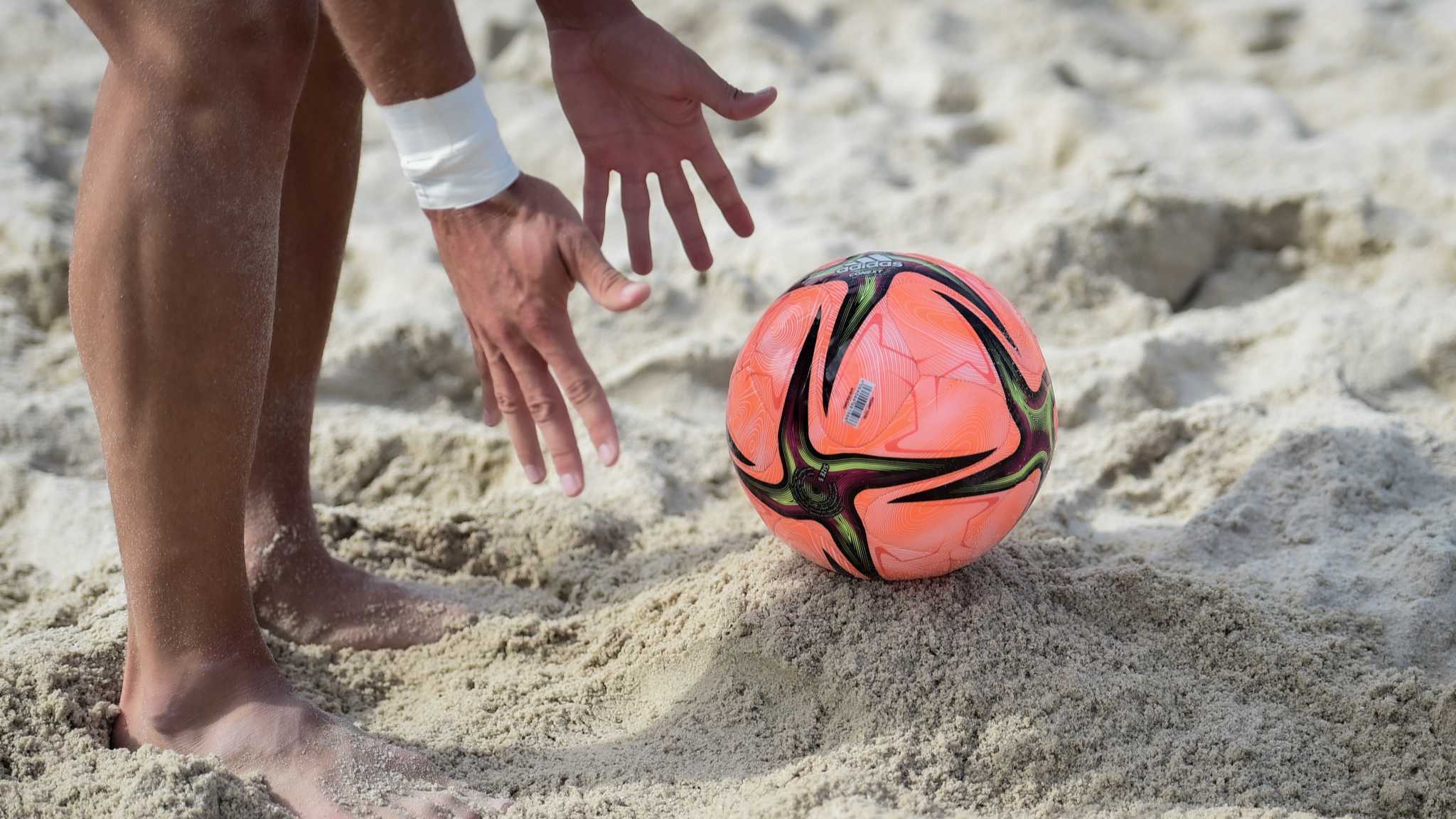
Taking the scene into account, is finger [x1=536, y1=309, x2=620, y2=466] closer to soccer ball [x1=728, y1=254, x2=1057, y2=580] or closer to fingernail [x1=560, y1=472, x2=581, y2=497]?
fingernail [x1=560, y1=472, x2=581, y2=497]

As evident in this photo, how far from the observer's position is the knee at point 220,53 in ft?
5.70

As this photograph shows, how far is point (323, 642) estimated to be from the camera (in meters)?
2.47

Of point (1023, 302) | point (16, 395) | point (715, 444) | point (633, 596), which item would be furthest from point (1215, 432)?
point (16, 395)

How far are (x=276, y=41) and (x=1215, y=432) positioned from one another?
2335 mm

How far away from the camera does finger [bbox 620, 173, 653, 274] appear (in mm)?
2426

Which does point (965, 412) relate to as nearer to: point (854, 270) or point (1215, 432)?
point (854, 270)

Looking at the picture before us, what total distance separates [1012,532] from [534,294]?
1395 mm

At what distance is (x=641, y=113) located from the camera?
2355 millimetres

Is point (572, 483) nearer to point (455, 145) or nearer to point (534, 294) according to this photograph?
point (534, 294)

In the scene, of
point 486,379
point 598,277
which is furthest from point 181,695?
point 598,277

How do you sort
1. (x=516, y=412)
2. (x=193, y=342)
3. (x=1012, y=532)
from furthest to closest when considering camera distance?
(x=1012, y=532) → (x=516, y=412) → (x=193, y=342)

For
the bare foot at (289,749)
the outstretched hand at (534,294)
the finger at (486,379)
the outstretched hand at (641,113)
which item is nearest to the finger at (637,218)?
the outstretched hand at (641,113)

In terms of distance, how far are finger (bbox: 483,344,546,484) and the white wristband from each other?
0.23m

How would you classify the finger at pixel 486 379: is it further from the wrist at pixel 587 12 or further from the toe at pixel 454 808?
the wrist at pixel 587 12
